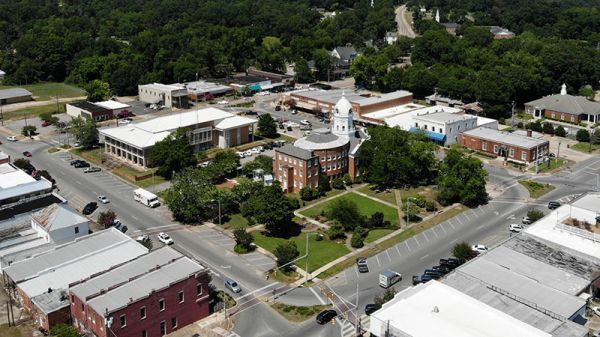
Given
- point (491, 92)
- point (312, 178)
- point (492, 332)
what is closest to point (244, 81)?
point (491, 92)

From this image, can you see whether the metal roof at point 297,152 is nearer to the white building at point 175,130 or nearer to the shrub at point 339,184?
the shrub at point 339,184

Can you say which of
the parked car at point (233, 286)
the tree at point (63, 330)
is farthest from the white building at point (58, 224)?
the parked car at point (233, 286)

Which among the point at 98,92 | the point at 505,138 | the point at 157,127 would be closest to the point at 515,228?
the point at 505,138

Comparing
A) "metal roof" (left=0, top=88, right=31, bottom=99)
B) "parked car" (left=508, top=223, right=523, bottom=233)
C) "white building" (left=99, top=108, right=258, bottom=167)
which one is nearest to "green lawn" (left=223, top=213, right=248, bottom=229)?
"white building" (left=99, top=108, right=258, bottom=167)

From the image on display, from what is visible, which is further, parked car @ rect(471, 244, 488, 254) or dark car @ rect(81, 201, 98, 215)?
dark car @ rect(81, 201, 98, 215)

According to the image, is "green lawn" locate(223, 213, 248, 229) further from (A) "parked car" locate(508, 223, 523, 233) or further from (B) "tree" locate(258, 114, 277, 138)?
(B) "tree" locate(258, 114, 277, 138)

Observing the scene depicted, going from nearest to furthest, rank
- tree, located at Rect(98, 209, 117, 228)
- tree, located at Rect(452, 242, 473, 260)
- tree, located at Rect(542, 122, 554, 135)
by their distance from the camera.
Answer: tree, located at Rect(452, 242, 473, 260) → tree, located at Rect(98, 209, 117, 228) → tree, located at Rect(542, 122, 554, 135)

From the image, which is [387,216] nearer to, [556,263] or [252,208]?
[252,208]
